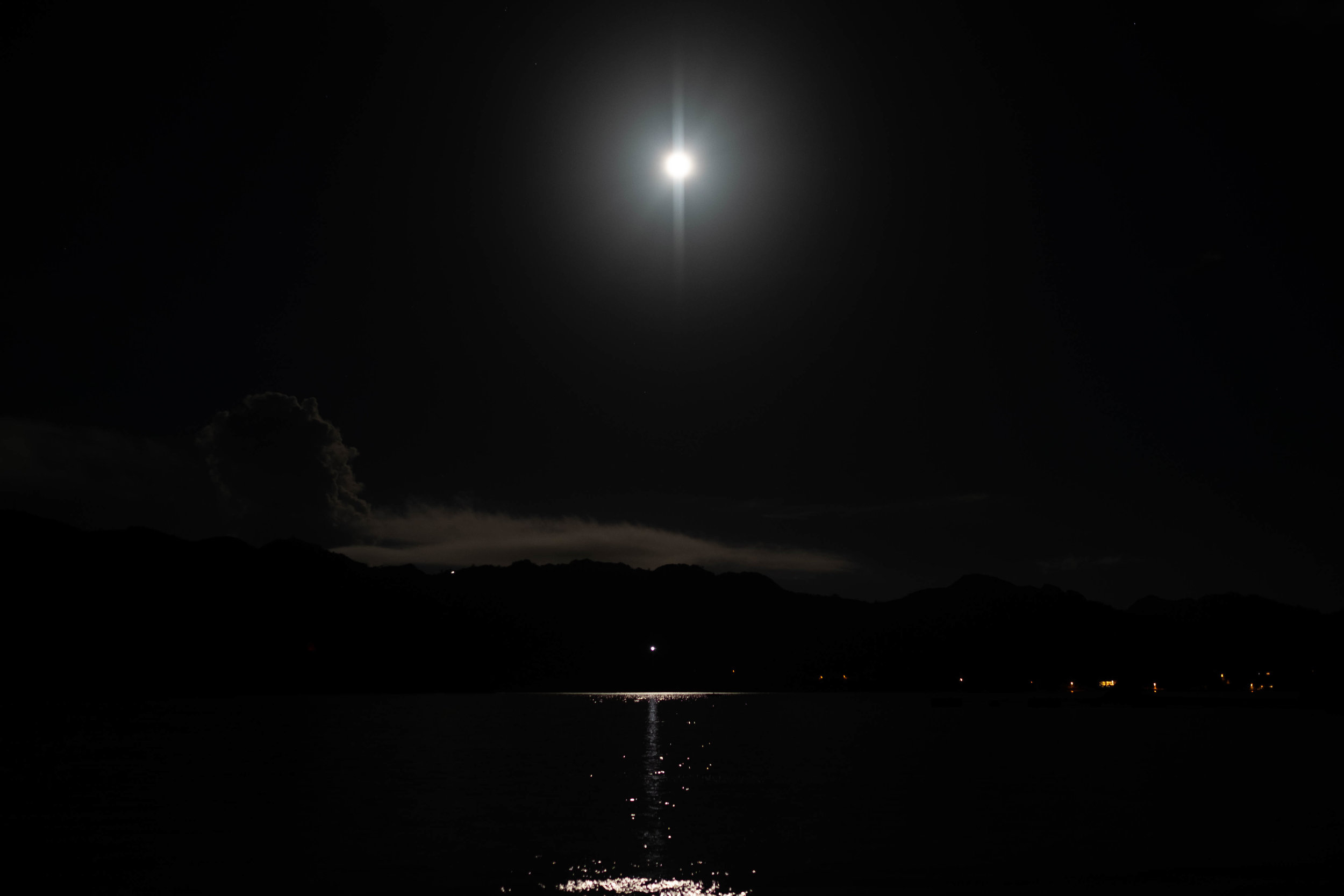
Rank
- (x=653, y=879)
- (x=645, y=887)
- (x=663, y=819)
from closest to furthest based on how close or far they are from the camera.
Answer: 1. (x=645, y=887)
2. (x=653, y=879)
3. (x=663, y=819)

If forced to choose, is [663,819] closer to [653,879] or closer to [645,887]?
[653,879]

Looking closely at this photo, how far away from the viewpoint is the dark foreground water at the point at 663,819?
3619 cm

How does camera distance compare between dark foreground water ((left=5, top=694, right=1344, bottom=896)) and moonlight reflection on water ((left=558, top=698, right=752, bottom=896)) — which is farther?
dark foreground water ((left=5, top=694, right=1344, bottom=896))

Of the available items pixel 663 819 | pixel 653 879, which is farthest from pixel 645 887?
pixel 663 819

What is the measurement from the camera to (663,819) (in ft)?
167

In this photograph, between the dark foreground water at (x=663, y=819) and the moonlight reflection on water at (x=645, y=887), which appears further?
the dark foreground water at (x=663, y=819)

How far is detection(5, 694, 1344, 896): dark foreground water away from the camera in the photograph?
36.2 meters

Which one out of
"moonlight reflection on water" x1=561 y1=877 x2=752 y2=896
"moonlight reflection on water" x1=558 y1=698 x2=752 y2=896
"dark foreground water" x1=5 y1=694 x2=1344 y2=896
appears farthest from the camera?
"dark foreground water" x1=5 y1=694 x2=1344 y2=896

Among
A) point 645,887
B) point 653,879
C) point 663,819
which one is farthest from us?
point 663,819

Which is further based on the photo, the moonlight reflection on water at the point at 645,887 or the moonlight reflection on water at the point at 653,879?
the moonlight reflection on water at the point at 653,879

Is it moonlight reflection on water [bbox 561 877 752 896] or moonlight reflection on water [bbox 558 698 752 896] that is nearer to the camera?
moonlight reflection on water [bbox 561 877 752 896]

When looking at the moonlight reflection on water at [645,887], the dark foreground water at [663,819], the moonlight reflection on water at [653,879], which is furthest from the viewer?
the dark foreground water at [663,819]

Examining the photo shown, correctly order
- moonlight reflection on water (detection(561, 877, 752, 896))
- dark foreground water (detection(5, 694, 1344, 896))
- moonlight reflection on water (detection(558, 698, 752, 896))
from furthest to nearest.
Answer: dark foreground water (detection(5, 694, 1344, 896)), moonlight reflection on water (detection(558, 698, 752, 896)), moonlight reflection on water (detection(561, 877, 752, 896))

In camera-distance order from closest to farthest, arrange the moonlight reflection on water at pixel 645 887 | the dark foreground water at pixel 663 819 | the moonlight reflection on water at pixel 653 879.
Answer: the moonlight reflection on water at pixel 645 887 < the moonlight reflection on water at pixel 653 879 < the dark foreground water at pixel 663 819
